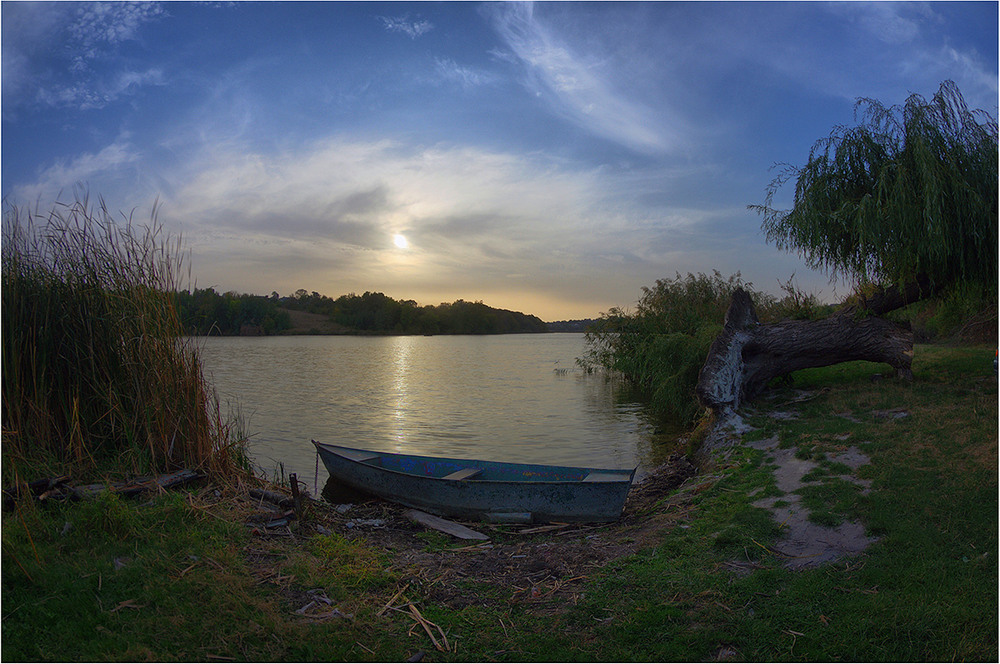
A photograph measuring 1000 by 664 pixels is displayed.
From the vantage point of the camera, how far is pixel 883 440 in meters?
9.10

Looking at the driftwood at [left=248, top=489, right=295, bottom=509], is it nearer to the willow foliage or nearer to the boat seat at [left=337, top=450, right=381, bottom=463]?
the boat seat at [left=337, top=450, right=381, bottom=463]

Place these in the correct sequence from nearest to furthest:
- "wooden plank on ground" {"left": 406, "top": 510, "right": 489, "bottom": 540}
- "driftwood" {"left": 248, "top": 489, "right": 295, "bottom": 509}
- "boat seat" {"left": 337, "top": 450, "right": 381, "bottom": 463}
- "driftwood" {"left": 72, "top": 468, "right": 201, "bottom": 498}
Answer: "driftwood" {"left": 72, "top": 468, "right": 201, "bottom": 498} < "driftwood" {"left": 248, "top": 489, "right": 295, "bottom": 509} < "wooden plank on ground" {"left": 406, "top": 510, "right": 489, "bottom": 540} < "boat seat" {"left": 337, "top": 450, "right": 381, "bottom": 463}

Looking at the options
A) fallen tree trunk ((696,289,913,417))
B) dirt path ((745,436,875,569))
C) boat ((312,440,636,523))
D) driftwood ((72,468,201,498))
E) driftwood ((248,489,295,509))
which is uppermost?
fallen tree trunk ((696,289,913,417))

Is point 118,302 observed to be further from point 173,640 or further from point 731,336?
point 731,336

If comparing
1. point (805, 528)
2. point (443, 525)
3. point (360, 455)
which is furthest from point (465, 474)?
point (805, 528)

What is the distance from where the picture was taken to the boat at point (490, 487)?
8461 millimetres

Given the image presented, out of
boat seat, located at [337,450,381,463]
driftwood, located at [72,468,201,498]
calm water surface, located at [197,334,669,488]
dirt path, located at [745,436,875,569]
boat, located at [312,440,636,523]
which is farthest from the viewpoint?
calm water surface, located at [197,334,669,488]

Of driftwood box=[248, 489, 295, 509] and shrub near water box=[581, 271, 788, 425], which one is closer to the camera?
driftwood box=[248, 489, 295, 509]

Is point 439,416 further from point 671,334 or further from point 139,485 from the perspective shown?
point 139,485

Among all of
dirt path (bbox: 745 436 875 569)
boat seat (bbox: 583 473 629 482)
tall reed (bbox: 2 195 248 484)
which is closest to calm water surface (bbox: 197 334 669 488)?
Answer: tall reed (bbox: 2 195 248 484)

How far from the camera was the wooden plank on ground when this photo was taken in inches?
314

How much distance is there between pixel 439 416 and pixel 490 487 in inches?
508

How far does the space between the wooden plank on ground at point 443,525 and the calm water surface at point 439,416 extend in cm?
350

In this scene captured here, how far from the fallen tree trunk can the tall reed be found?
10852 mm
